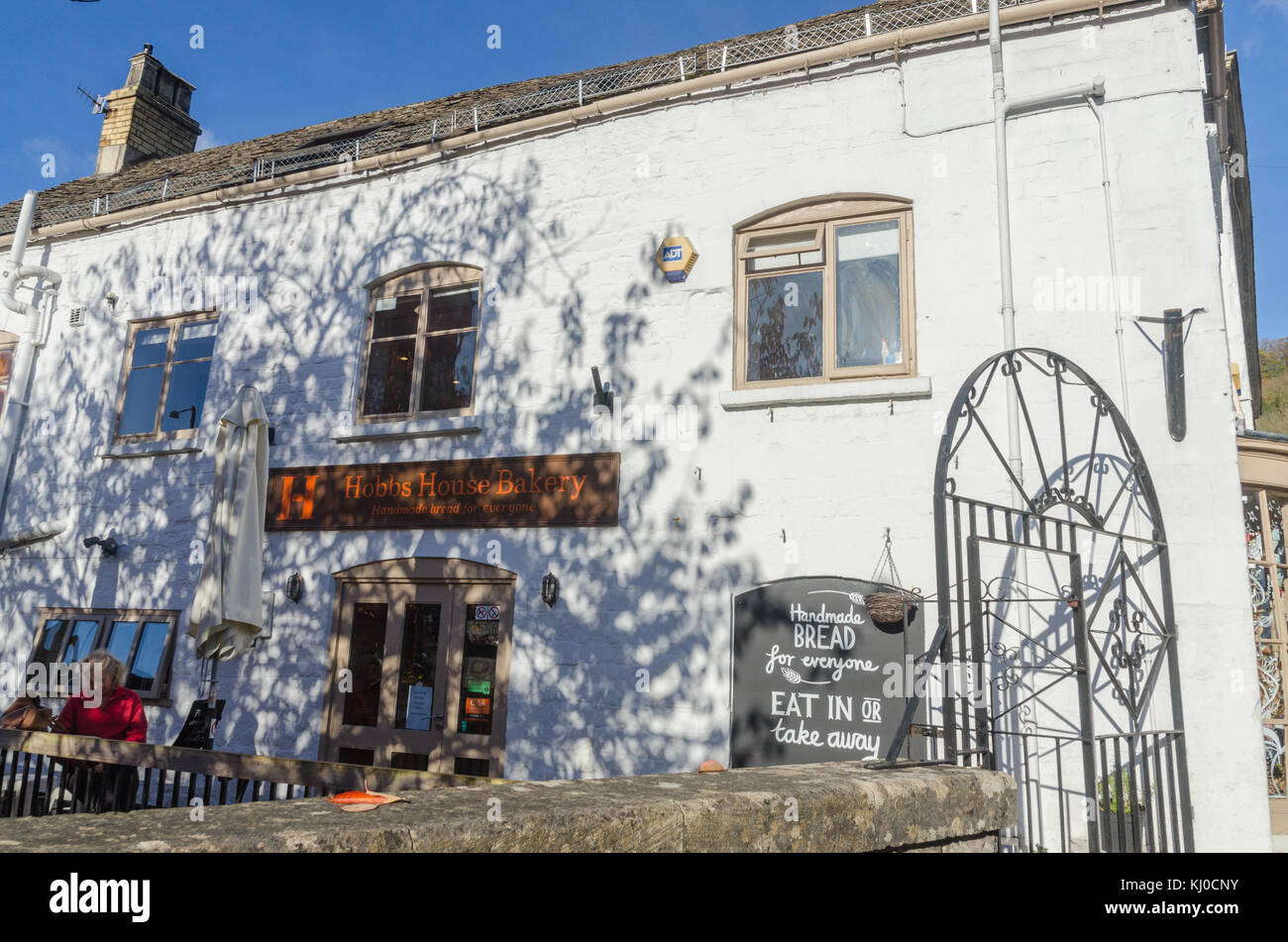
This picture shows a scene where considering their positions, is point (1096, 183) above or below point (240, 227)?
below

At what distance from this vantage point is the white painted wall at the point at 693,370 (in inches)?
265

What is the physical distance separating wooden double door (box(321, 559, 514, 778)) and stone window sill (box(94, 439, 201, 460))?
2.71 m

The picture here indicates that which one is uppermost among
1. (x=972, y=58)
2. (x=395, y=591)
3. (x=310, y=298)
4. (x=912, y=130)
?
(x=972, y=58)

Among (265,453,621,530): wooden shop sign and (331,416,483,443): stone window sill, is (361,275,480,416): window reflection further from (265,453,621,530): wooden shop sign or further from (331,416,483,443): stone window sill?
(265,453,621,530): wooden shop sign

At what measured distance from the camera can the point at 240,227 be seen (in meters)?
10.9

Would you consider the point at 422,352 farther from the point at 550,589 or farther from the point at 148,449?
the point at 148,449

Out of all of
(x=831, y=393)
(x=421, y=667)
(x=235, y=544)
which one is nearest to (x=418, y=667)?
(x=421, y=667)

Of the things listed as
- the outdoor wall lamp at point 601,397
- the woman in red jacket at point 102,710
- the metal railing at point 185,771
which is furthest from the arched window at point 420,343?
the metal railing at point 185,771

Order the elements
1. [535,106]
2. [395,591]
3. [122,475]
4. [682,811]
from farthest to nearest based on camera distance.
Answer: [122,475] < [535,106] < [395,591] < [682,811]

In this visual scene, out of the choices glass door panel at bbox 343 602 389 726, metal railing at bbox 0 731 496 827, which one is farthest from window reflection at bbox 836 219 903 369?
glass door panel at bbox 343 602 389 726

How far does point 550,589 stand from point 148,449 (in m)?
5.59

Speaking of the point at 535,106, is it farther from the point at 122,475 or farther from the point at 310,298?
the point at 122,475
